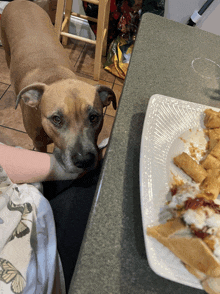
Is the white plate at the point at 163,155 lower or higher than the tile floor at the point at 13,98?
higher

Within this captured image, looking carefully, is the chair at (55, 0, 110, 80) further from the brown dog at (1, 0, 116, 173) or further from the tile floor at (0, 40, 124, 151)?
the brown dog at (1, 0, 116, 173)

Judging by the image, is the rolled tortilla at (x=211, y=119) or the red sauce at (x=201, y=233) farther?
the rolled tortilla at (x=211, y=119)

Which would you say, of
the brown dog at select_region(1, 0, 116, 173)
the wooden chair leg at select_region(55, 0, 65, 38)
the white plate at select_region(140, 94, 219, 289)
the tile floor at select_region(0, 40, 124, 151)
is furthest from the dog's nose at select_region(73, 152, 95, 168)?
the wooden chair leg at select_region(55, 0, 65, 38)

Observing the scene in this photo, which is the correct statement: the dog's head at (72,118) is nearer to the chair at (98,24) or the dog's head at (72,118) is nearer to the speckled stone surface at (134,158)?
the speckled stone surface at (134,158)

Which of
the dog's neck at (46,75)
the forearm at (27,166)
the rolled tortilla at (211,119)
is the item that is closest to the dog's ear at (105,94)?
the dog's neck at (46,75)

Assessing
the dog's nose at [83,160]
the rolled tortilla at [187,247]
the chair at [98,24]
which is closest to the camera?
the rolled tortilla at [187,247]

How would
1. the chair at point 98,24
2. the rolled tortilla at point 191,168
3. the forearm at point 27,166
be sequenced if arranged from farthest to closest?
the chair at point 98,24 → the forearm at point 27,166 → the rolled tortilla at point 191,168

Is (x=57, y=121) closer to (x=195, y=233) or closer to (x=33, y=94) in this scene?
(x=33, y=94)
